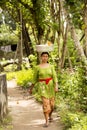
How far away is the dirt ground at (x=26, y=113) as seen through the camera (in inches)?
338

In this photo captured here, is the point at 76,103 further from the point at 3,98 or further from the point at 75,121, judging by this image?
the point at 3,98

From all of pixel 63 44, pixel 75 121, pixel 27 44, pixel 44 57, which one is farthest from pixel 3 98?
pixel 27 44

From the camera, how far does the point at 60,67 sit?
13.3 m

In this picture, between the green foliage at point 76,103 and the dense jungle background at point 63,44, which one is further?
the dense jungle background at point 63,44

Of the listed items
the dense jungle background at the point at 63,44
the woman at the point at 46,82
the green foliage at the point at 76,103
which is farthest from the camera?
the dense jungle background at the point at 63,44

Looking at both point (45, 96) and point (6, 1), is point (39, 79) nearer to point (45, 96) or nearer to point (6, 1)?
point (45, 96)

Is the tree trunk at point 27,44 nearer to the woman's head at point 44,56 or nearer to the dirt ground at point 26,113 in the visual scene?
the dirt ground at point 26,113

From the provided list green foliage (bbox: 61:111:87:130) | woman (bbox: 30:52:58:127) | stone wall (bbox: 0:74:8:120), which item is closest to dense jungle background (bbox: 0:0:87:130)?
green foliage (bbox: 61:111:87:130)

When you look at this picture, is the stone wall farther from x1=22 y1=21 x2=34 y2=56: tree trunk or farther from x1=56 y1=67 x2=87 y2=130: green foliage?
x1=22 y1=21 x2=34 y2=56: tree trunk

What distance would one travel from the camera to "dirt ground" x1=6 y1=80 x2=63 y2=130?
8594mm

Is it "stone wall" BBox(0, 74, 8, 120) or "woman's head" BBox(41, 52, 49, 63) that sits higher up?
"woman's head" BBox(41, 52, 49, 63)

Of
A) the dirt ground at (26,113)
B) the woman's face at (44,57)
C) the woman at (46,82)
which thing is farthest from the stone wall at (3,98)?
the woman's face at (44,57)

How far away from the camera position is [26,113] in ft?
34.1

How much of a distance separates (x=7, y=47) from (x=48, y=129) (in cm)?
2595
